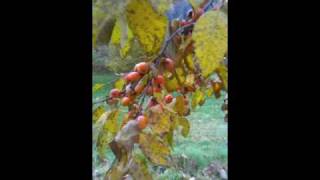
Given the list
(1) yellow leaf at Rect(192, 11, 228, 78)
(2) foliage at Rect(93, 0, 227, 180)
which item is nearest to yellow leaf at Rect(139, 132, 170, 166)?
(2) foliage at Rect(93, 0, 227, 180)

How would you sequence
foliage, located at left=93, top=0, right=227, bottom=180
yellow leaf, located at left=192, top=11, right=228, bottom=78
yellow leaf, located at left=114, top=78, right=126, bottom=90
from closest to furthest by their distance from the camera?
yellow leaf, located at left=192, top=11, right=228, bottom=78 → foliage, located at left=93, top=0, right=227, bottom=180 → yellow leaf, located at left=114, top=78, right=126, bottom=90

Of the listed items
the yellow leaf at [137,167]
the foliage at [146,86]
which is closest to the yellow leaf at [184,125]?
the foliage at [146,86]

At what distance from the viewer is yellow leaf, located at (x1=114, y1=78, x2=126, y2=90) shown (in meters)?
0.74

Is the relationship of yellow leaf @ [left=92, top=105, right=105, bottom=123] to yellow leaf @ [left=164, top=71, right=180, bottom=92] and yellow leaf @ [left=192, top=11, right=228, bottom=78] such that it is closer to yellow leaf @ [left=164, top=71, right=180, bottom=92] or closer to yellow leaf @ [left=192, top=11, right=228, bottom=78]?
yellow leaf @ [left=164, top=71, right=180, bottom=92]

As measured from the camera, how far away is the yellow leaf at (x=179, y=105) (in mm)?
754

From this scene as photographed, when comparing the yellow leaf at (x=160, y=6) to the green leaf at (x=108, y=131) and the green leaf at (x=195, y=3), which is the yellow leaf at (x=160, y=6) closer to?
the green leaf at (x=195, y=3)

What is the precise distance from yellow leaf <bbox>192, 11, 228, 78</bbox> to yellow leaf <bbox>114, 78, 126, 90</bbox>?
0.23 metres

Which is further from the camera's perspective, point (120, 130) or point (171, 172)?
point (171, 172)

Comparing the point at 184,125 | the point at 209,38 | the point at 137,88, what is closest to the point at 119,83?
the point at 137,88
